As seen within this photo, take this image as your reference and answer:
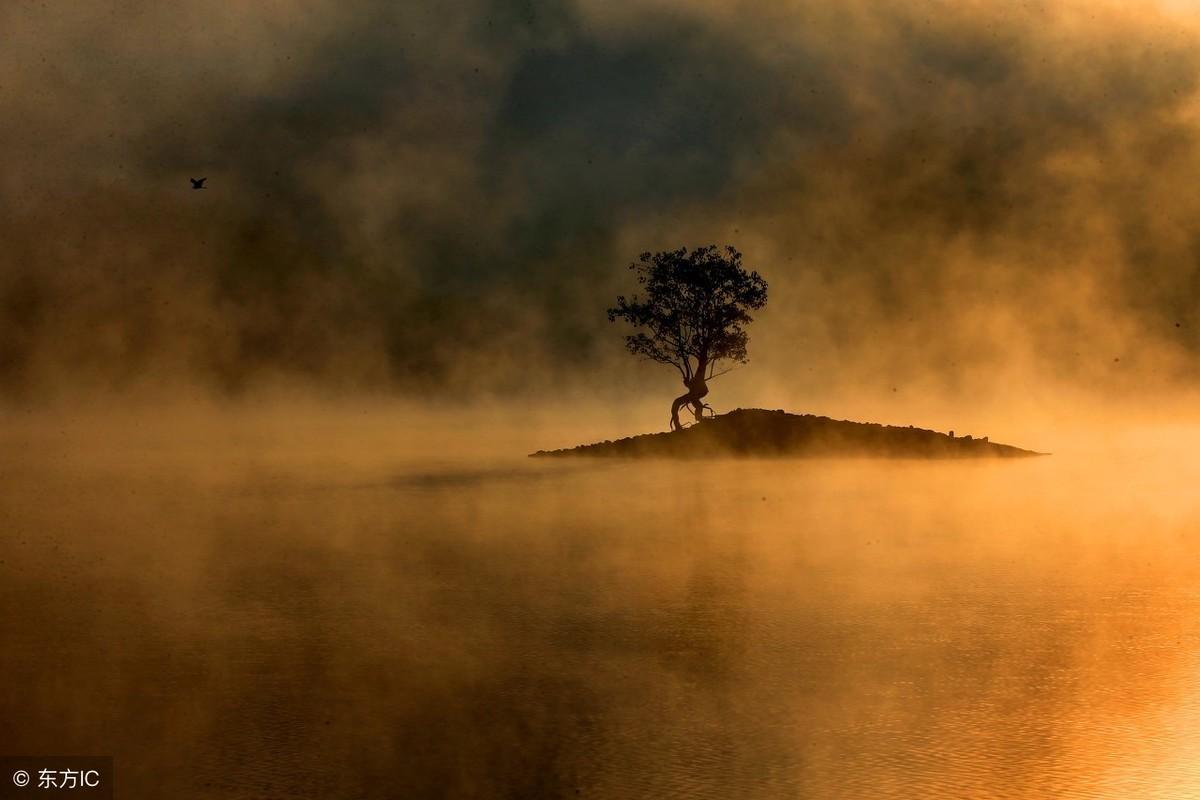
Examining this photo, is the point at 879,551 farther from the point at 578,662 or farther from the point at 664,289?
the point at 664,289

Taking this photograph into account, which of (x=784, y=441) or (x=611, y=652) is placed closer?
(x=611, y=652)

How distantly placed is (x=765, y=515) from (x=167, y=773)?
2474cm

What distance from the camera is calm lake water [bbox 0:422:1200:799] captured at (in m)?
11.1

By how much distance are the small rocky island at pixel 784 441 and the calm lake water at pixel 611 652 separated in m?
28.8

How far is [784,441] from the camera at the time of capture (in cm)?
6569

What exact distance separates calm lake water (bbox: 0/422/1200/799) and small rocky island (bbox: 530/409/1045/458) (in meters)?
28.8

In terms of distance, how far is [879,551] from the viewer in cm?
2652

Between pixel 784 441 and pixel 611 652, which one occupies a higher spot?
pixel 784 441

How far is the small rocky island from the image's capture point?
6353cm

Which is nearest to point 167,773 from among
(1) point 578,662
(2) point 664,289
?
(1) point 578,662

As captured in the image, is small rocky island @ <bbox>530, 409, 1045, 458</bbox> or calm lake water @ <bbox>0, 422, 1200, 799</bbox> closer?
calm lake water @ <bbox>0, 422, 1200, 799</bbox>

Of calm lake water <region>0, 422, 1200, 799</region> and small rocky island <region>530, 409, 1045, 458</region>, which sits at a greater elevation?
small rocky island <region>530, 409, 1045, 458</region>

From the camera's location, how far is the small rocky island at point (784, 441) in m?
63.5

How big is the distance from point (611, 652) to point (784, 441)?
50624 millimetres
